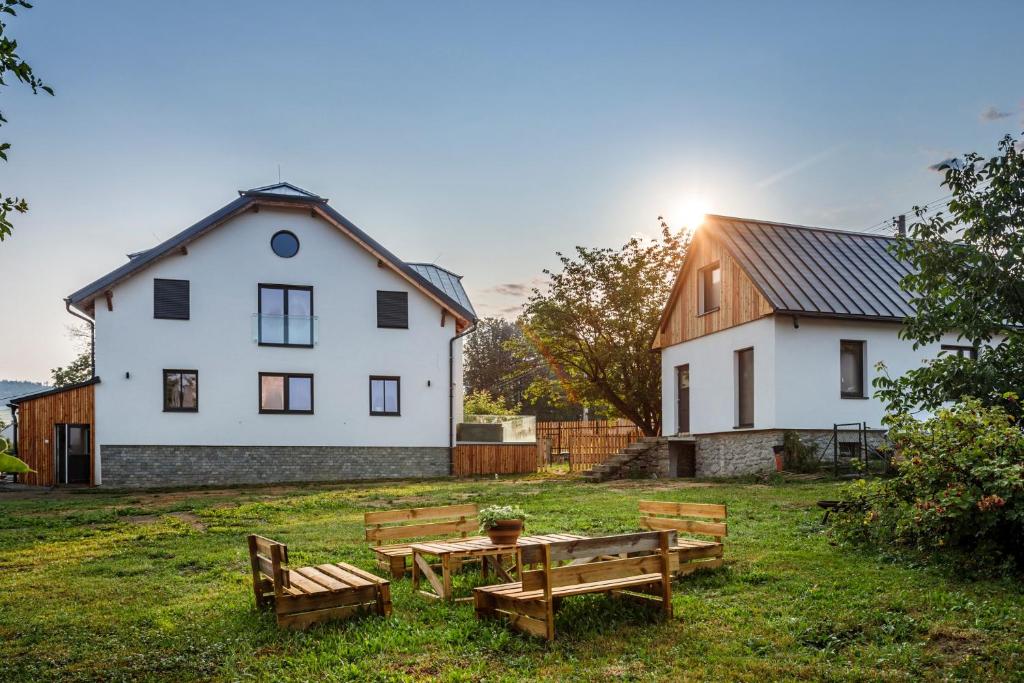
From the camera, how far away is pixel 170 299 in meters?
24.0

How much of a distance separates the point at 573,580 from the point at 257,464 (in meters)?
19.6

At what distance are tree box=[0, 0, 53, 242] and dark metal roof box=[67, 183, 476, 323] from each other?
802 inches

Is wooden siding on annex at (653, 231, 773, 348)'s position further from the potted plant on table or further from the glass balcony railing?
the potted plant on table

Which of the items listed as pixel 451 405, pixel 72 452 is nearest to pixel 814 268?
pixel 451 405

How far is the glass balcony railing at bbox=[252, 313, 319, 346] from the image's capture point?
24659mm

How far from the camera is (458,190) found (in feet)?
61.9

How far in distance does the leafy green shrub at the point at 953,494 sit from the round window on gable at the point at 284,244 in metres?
19.6

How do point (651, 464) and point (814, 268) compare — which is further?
point (651, 464)

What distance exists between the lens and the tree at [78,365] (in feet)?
149

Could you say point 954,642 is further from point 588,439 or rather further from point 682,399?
point 588,439

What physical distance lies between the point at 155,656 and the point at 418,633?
1.92 metres

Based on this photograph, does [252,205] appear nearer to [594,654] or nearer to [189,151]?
[189,151]

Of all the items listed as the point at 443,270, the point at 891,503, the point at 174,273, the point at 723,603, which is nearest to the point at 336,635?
the point at 723,603

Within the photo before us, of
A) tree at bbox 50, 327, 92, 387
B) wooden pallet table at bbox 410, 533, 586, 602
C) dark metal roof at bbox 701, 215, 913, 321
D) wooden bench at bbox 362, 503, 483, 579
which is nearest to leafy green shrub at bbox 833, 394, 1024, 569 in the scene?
wooden pallet table at bbox 410, 533, 586, 602
